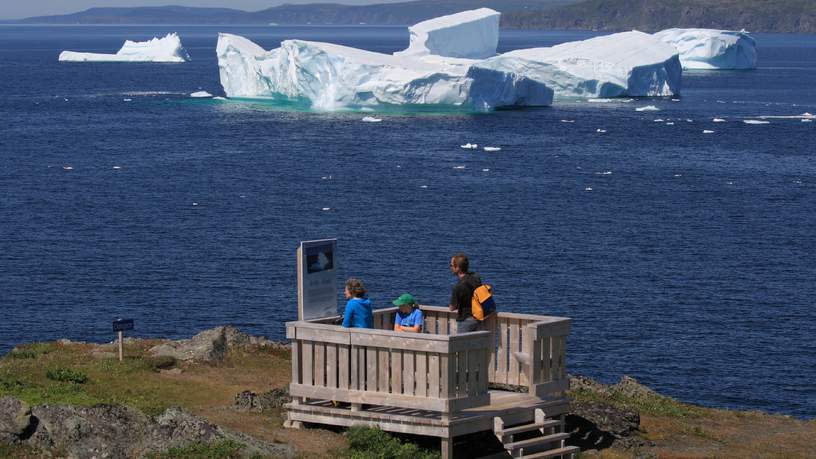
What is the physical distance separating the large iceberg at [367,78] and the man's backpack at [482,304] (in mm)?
76534

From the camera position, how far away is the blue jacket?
17.3 meters

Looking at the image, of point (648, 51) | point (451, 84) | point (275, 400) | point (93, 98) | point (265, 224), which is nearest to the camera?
point (275, 400)

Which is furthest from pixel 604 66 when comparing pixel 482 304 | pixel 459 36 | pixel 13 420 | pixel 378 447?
pixel 13 420

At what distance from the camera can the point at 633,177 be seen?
72.6 metres

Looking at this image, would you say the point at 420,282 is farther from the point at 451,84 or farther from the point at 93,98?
the point at 93,98

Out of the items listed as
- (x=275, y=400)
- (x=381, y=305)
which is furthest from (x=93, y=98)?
(x=275, y=400)

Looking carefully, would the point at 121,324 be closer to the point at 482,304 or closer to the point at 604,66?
the point at 482,304

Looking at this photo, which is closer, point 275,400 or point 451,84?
Answer: point 275,400

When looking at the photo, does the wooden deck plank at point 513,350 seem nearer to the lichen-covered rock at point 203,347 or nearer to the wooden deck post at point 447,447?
the wooden deck post at point 447,447

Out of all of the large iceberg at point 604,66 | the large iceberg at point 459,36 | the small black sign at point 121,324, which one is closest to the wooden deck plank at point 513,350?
the small black sign at point 121,324

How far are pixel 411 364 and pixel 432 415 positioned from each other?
71cm

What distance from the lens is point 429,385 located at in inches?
645

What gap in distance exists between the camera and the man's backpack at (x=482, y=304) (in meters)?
17.7

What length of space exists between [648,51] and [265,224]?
6534 centimetres
